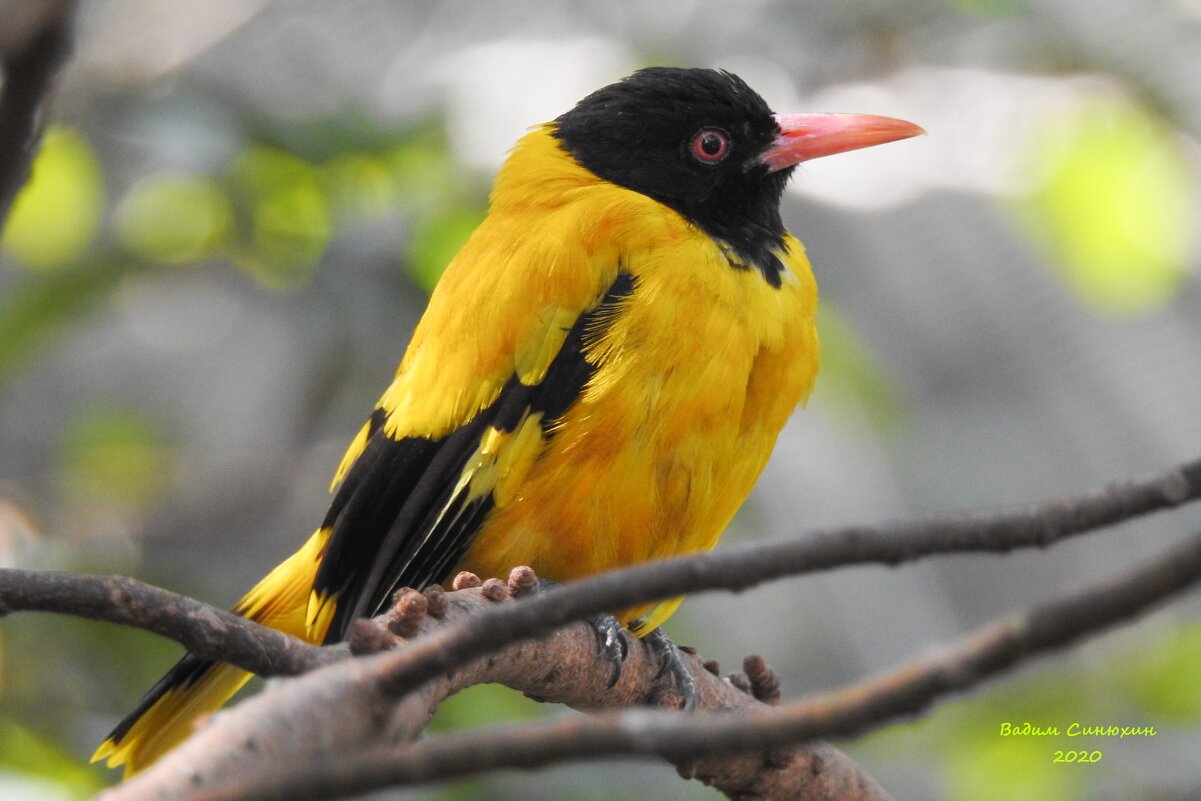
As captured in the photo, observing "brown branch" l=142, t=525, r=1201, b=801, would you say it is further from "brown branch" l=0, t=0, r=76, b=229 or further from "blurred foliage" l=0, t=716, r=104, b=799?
"blurred foliage" l=0, t=716, r=104, b=799

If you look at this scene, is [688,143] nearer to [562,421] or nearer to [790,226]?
[562,421]

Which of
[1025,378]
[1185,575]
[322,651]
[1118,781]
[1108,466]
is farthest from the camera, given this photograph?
[1025,378]

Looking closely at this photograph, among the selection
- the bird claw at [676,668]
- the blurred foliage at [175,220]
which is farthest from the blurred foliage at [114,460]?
the bird claw at [676,668]

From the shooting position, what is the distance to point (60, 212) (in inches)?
200

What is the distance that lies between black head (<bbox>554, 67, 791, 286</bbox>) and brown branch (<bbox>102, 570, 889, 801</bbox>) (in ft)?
3.85

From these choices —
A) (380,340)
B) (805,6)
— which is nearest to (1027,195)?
(805,6)

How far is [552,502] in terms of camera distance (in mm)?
2924

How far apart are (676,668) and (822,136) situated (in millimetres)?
1569

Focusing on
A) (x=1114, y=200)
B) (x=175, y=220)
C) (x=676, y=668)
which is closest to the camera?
(x=676, y=668)

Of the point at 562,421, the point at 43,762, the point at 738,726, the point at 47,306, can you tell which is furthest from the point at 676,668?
the point at 47,306

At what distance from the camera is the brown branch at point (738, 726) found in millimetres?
924

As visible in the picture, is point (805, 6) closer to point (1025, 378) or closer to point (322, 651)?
point (1025, 378)

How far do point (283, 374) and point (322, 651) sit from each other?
18.2 feet

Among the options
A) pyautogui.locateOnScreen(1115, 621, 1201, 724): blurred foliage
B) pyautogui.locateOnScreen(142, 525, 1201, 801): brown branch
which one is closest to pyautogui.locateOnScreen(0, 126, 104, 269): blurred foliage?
pyautogui.locateOnScreen(1115, 621, 1201, 724): blurred foliage
